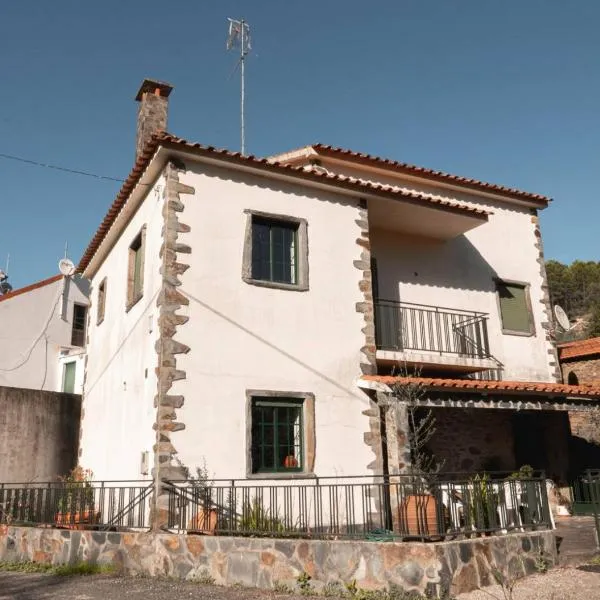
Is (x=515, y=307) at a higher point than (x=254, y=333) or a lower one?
higher

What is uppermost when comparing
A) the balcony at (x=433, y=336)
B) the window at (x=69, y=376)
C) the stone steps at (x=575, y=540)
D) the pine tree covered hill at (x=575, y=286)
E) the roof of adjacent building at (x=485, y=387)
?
the pine tree covered hill at (x=575, y=286)

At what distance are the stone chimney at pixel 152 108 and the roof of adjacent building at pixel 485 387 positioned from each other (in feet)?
24.0

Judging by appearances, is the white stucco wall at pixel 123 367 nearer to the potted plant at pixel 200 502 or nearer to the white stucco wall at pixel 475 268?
the potted plant at pixel 200 502

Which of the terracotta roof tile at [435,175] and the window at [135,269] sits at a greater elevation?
the terracotta roof tile at [435,175]

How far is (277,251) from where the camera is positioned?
454 inches

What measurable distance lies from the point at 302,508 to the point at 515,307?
826 centimetres

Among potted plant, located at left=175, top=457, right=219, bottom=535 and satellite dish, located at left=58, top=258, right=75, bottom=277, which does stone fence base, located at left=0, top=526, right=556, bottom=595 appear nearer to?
potted plant, located at left=175, top=457, right=219, bottom=535

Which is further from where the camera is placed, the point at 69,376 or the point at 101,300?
the point at 69,376

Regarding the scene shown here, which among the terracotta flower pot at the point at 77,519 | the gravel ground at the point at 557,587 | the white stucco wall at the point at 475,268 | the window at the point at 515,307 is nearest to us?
the gravel ground at the point at 557,587

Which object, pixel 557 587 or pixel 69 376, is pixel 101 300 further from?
pixel 557 587

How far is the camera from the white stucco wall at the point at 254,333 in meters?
9.87

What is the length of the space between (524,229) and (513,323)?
2694 mm

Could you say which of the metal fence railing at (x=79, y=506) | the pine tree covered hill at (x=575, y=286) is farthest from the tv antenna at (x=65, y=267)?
the pine tree covered hill at (x=575, y=286)

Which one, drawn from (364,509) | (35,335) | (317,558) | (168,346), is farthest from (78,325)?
(317,558)
